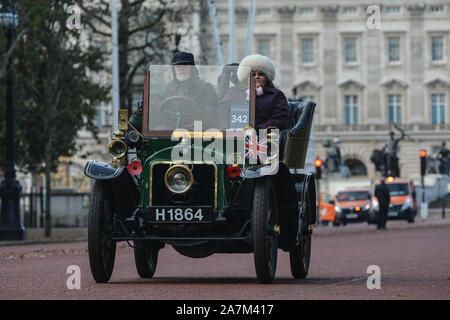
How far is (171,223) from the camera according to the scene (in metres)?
11.1

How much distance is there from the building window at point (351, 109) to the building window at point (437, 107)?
5.73m

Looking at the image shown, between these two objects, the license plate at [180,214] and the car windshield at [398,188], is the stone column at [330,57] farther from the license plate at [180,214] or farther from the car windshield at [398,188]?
the license plate at [180,214]

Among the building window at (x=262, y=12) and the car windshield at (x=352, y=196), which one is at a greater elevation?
the building window at (x=262, y=12)

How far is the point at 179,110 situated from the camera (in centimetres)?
1174

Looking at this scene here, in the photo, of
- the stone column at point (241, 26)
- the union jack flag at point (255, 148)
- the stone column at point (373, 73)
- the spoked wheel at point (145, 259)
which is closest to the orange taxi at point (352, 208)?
the spoked wheel at point (145, 259)

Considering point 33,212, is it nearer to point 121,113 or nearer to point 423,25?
point 121,113

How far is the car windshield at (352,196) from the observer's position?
56.0m

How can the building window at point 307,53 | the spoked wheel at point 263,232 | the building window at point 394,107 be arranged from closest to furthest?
the spoked wheel at point 263,232, the building window at point 394,107, the building window at point 307,53

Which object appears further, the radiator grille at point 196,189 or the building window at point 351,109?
the building window at point 351,109

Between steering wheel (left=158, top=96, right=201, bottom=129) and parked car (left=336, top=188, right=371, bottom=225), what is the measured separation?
42517 millimetres

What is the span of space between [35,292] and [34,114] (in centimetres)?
2884

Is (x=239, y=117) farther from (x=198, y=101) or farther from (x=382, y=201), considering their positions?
(x=382, y=201)
